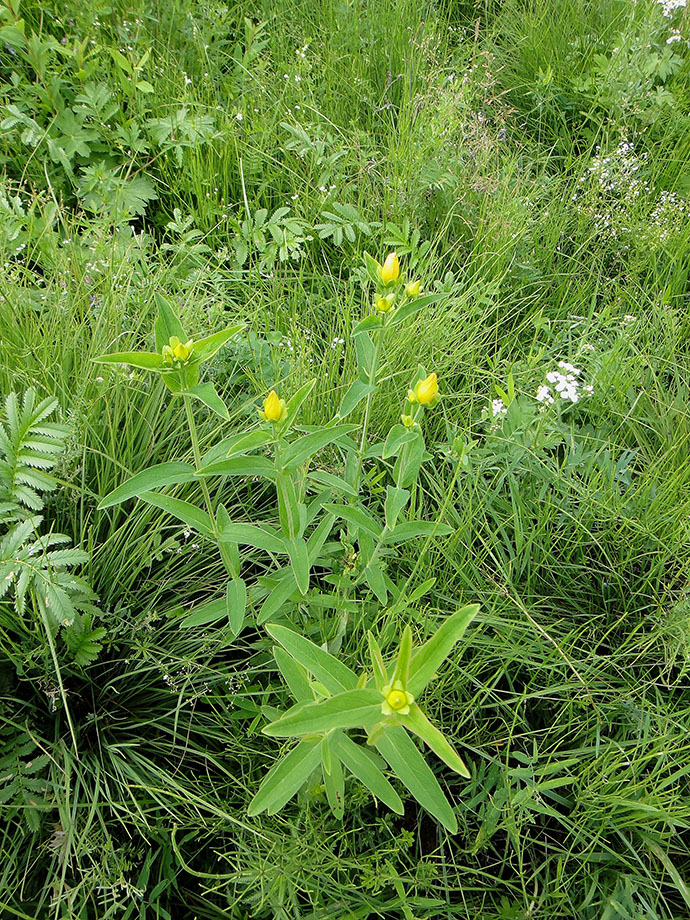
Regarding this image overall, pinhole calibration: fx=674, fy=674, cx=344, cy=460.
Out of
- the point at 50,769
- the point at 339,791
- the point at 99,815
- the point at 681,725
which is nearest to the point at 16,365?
the point at 50,769

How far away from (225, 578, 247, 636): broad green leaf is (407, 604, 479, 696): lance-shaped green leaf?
414mm

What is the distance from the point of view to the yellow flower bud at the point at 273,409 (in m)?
1.07

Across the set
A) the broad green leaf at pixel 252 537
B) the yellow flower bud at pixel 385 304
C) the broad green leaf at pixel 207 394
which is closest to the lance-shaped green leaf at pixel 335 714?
the broad green leaf at pixel 252 537

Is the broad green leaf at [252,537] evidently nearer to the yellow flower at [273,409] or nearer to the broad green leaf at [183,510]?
the broad green leaf at [183,510]

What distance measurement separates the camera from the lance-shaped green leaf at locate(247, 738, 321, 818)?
95 centimetres

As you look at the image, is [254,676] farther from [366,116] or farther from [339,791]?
[366,116]

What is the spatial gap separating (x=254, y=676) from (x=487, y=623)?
0.55 metres

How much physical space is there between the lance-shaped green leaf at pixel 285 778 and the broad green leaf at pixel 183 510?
0.42 meters

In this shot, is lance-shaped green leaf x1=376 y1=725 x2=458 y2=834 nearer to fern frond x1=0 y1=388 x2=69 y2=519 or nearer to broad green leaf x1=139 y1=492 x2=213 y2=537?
broad green leaf x1=139 y1=492 x2=213 y2=537

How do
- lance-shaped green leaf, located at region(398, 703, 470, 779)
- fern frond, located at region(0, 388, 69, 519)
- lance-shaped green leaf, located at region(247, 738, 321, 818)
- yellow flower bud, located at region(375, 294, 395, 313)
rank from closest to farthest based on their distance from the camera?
lance-shaped green leaf, located at region(398, 703, 470, 779) → lance-shaped green leaf, located at region(247, 738, 321, 818) → yellow flower bud, located at region(375, 294, 395, 313) → fern frond, located at region(0, 388, 69, 519)

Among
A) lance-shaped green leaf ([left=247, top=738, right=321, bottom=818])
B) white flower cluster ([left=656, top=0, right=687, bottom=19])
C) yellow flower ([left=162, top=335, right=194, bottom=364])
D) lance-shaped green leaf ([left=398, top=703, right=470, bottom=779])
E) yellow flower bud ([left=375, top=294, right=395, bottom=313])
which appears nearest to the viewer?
lance-shaped green leaf ([left=398, top=703, right=470, bottom=779])

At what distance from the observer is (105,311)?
1858mm

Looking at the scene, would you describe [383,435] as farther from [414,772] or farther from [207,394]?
[414,772]

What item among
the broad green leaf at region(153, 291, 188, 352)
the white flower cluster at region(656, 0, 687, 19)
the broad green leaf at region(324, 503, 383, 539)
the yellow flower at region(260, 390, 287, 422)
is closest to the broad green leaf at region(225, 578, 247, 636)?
the broad green leaf at region(324, 503, 383, 539)
